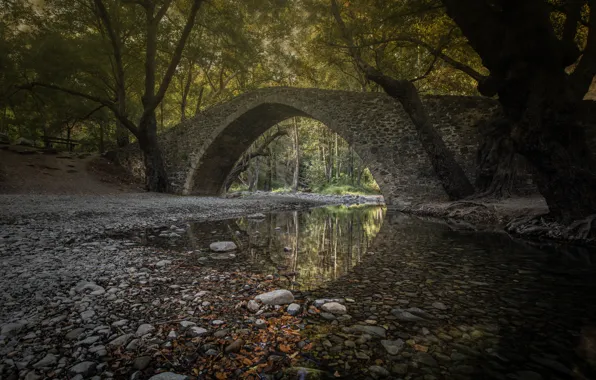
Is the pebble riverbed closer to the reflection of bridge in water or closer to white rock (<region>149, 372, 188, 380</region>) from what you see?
white rock (<region>149, 372, 188, 380</region>)

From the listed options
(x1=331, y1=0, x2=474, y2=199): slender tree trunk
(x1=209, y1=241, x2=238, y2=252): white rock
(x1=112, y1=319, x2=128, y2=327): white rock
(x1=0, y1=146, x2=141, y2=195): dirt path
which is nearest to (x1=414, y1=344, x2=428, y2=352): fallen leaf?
(x1=112, y1=319, x2=128, y2=327): white rock

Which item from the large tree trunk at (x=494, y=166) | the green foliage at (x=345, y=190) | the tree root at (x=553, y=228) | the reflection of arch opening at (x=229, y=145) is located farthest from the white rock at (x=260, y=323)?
the green foliage at (x=345, y=190)

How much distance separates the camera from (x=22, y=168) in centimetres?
1230

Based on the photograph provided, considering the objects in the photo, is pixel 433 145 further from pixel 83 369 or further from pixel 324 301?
pixel 83 369

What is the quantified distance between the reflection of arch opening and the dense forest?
1971 millimetres

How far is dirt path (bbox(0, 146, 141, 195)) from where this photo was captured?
37.0ft

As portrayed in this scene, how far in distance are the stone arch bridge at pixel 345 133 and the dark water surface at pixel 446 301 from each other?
19.4 ft

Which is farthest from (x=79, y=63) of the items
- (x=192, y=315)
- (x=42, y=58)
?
(x=192, y=315)

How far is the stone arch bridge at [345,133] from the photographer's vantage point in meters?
9.17

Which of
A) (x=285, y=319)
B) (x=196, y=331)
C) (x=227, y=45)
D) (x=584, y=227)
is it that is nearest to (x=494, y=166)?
(x=584, y=227)

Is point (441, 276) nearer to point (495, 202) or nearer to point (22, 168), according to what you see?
point (495, 202)

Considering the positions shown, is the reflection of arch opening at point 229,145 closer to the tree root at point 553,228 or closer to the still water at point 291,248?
the still water at point 291,248

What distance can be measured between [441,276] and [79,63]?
1972 centimetres

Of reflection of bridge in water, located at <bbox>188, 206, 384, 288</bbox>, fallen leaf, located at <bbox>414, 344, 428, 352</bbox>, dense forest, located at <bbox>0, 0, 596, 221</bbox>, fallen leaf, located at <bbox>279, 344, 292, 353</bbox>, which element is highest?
dense forest, located at <bbox>0, 0, 596, 221</bbox>
